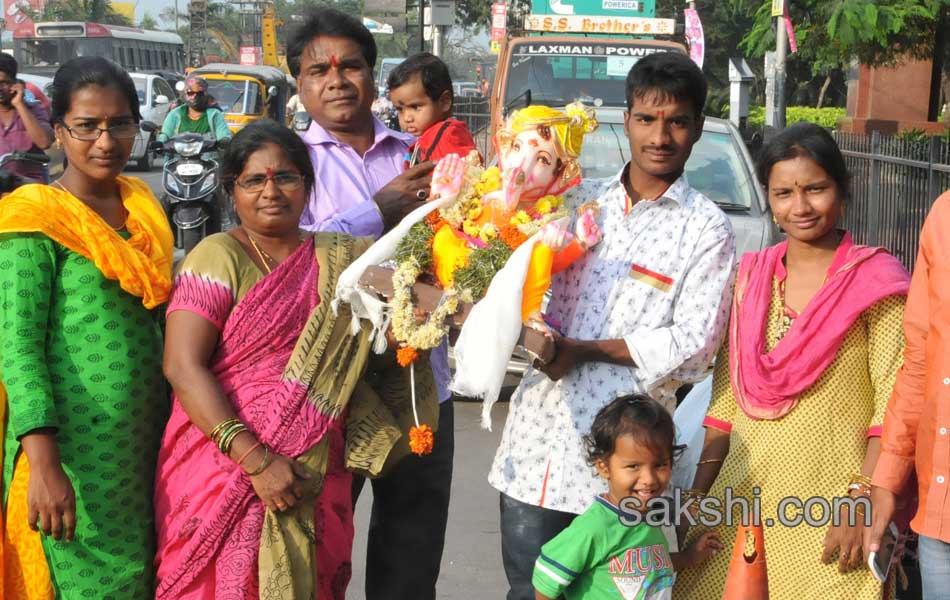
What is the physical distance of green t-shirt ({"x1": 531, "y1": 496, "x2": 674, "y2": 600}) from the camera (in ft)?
9.16

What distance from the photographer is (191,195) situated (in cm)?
1123

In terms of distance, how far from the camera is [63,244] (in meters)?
2.87

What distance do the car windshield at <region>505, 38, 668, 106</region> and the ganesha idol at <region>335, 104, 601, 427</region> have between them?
9498 millimetres

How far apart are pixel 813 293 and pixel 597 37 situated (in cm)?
1127

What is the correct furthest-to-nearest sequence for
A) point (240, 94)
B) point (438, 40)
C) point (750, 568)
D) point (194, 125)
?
point (240, 94) → point (438, 40) → point (194, 125) → point (750, 568)

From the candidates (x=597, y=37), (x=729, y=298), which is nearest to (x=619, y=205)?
(x=729, y=298)

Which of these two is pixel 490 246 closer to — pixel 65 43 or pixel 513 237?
pixel 513 237

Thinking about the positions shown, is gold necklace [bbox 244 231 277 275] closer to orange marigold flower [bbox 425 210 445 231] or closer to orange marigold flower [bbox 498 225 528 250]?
orange marigold flower [bbox 425 210 445 231]

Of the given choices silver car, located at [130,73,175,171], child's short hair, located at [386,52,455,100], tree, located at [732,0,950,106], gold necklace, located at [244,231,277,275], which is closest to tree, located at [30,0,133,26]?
silver car, located at [130,73,175,171]

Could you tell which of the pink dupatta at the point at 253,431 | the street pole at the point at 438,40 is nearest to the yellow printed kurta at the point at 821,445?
the pink dupatta at the point at 253,431

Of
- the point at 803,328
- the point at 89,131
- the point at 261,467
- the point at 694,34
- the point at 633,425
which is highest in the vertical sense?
the point at 694,34

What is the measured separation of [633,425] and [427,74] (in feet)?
5.54

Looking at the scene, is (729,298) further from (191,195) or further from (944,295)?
(191,195)

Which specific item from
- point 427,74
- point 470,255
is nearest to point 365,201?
point 470,255
